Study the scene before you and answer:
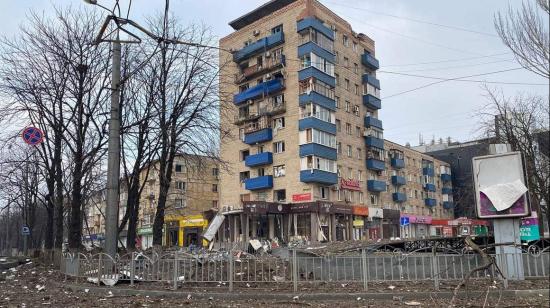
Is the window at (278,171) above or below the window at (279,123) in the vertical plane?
below

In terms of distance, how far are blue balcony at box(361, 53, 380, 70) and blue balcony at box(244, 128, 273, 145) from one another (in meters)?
16.5

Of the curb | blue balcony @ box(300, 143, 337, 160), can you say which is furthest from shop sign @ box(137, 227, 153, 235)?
the curb

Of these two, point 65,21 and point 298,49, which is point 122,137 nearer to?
point 65,21

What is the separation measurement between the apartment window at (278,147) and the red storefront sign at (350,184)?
7.15 meters

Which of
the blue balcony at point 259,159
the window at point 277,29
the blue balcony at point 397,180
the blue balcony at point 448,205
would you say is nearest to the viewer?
the blue balcony at point 259,159

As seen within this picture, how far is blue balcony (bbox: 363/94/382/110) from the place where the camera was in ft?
193

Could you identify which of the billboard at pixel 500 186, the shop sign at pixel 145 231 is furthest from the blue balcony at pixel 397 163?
the billboard at pixel 500 186

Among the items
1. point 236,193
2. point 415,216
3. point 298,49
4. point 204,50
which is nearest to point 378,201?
point 415,216

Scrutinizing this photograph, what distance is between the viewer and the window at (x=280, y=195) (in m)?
49.1

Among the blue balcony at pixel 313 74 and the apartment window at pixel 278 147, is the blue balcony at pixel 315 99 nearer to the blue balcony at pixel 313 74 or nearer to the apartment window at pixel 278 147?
the blue balcony at pixel 313 74

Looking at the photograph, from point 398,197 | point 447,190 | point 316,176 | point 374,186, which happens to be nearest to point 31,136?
point 316,176

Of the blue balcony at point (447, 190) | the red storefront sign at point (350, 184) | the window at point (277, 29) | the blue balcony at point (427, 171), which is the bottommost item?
the red storefront sign at point (350, 184)

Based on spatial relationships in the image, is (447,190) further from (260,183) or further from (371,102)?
(260,183)

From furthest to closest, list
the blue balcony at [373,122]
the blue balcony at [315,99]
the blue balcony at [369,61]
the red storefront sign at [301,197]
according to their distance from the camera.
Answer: the blue balcony at [369,61] → the blue balcony at [373,122] → the blue balcony at [315,99] → the red storefront sign at [301,197]
